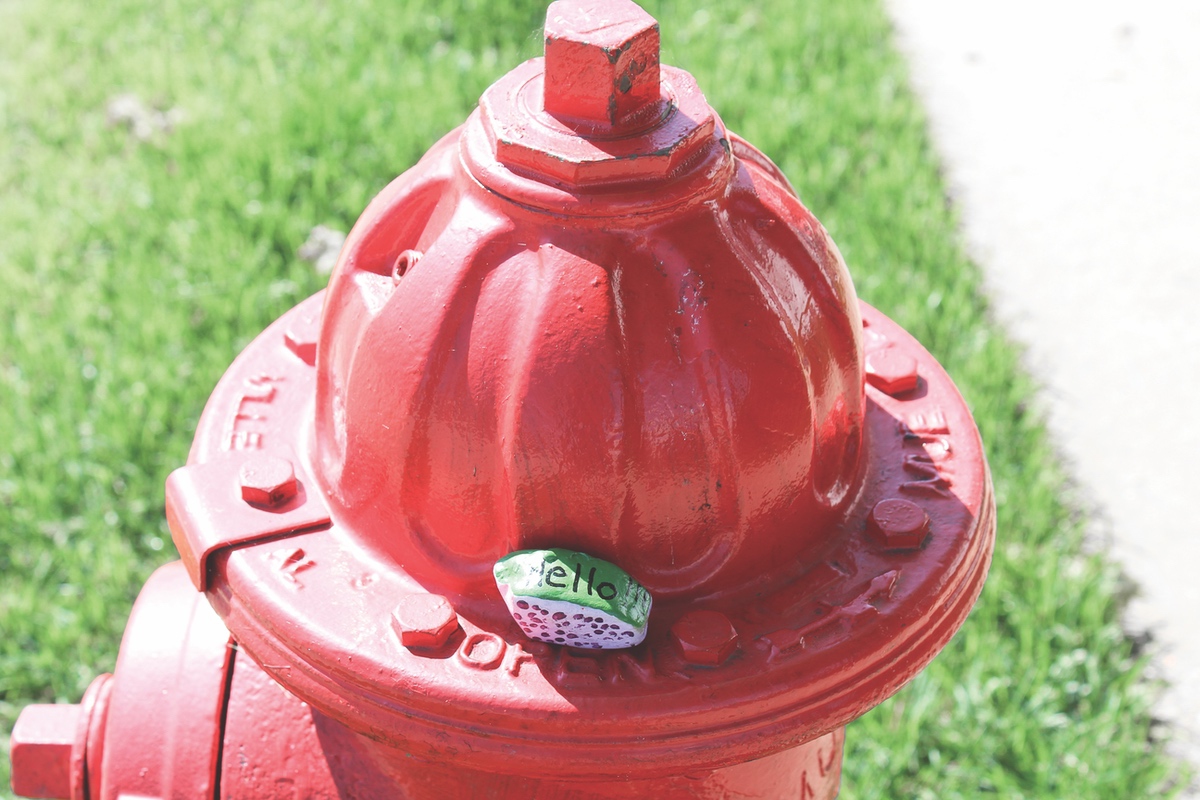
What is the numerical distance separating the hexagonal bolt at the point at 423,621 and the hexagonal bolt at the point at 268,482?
10.2 inches

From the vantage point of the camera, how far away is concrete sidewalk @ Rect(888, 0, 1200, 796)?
11.4ft

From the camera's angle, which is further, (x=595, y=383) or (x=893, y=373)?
(x=893, y=373)

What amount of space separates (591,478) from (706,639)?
217 millimetres

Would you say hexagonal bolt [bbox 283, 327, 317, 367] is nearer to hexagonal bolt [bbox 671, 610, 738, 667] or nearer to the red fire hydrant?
the red fire hydrant

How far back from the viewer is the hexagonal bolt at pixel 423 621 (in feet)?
4.38

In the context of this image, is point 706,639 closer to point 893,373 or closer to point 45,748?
point 893,373

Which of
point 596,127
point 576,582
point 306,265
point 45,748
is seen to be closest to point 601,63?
point 596,127

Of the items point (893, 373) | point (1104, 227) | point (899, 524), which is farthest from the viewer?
point (1104, 227)

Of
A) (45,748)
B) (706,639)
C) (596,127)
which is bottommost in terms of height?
(45,748)

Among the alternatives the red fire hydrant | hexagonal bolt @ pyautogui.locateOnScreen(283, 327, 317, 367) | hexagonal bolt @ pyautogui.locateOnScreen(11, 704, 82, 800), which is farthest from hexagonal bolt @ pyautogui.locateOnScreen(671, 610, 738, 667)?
hexagonal bolt @ pyautogui.locateOnScreen(11, 704, 82, 800)

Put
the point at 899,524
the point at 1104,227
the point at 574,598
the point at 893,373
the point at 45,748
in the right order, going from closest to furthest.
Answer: the point at 574,598 → the point at 899,524 → the point at 893,373 → the point at 45,748 → the point at 1104,227

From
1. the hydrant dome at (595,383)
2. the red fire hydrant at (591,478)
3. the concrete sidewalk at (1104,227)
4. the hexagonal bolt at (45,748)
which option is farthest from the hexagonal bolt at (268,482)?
the concrete sidewalk at (1104,227)

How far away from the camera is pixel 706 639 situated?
1.33 metres

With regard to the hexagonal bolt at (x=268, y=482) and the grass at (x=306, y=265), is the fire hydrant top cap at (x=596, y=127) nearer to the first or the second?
the hexagonal bolt at (x=268, y=482)
